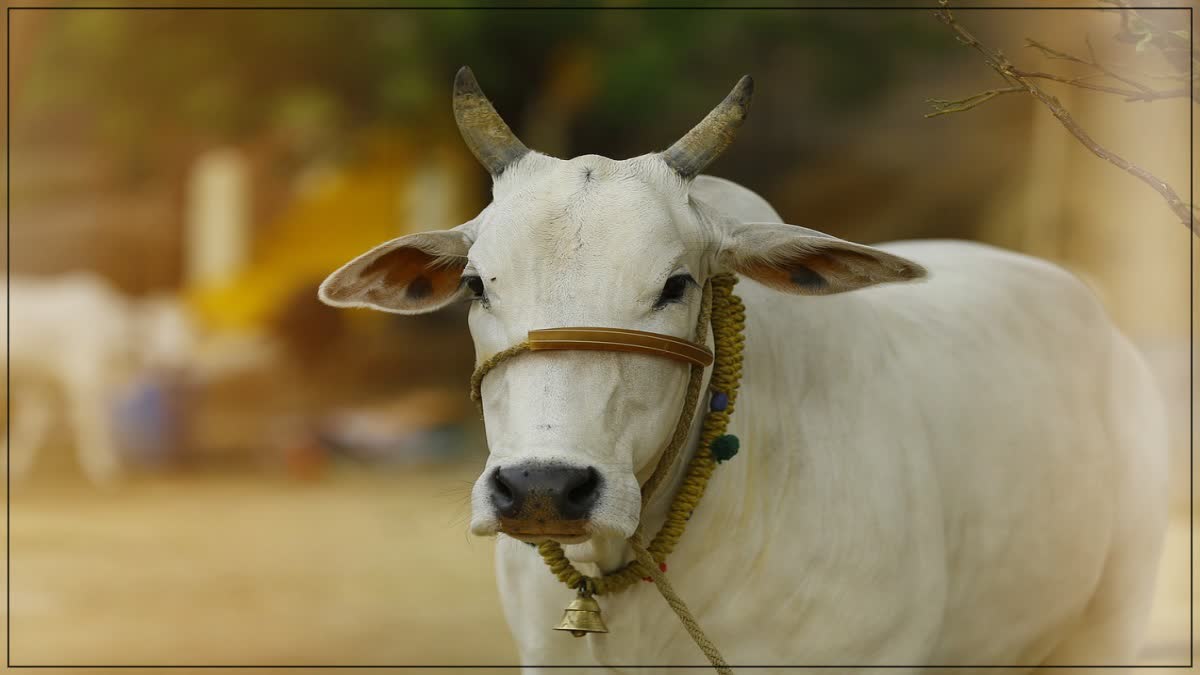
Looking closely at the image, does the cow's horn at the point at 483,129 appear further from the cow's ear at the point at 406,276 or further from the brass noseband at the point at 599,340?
the brass noseband at the point at 599,340

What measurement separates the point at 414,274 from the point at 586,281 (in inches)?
23.0

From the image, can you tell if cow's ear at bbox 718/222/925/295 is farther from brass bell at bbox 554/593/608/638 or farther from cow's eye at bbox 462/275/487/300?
brass bell at bbox 554/593/608/638

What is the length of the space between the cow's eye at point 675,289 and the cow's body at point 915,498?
1.39 ft

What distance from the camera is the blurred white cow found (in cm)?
1116

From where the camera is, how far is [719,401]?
2.61m

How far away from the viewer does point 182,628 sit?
20.9 ft

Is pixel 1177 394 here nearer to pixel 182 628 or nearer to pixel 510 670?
pixel 510 670

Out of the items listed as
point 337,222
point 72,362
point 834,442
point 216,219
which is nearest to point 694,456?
point 834,442

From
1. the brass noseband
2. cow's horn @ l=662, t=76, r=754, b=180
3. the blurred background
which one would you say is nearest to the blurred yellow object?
the blurred background

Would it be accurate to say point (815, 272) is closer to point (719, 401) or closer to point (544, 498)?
point (719, 401)

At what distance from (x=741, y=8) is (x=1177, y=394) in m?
4.29

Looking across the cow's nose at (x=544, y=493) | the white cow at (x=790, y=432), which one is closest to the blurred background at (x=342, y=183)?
the white cow at (x=790, y=432)

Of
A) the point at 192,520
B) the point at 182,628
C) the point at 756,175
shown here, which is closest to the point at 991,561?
the point at 182,628

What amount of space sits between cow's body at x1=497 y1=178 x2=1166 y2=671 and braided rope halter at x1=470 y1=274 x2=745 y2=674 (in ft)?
0.23
